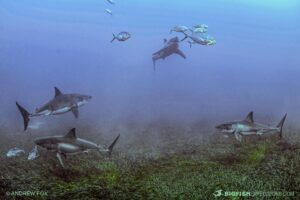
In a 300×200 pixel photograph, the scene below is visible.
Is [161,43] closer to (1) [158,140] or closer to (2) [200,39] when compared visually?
(2) [200,39]

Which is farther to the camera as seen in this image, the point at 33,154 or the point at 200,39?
the point at 200,39

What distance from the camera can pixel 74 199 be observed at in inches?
215

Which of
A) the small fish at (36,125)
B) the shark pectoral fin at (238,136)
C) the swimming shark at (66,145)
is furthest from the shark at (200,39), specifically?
the small fish at (36,125)

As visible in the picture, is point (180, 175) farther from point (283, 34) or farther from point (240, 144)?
point (283, 34)

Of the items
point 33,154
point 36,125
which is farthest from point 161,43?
point 33,154

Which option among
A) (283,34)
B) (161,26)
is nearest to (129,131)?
(283,34)

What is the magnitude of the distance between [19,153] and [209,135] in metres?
3.18

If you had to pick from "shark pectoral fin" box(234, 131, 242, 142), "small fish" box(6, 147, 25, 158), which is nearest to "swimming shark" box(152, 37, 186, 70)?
"shark pectoral fin" box(234, 131, 242, 142)

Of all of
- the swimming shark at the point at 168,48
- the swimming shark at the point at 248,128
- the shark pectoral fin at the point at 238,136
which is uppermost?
the swimming shark at the point at 168,48

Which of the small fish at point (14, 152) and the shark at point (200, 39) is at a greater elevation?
the shark at point (200, 39)

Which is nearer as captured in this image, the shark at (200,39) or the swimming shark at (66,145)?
the swimming shark at (66,145)

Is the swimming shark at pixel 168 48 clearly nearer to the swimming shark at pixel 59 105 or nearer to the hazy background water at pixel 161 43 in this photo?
the hazy background water at pixel 161 43

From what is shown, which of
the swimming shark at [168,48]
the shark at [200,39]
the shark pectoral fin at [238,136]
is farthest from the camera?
the swimming shark at [168,48]

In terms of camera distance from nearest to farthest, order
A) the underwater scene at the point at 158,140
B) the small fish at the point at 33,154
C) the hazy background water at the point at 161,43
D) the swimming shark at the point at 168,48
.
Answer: the underwater scene at the point at 158,140, the small fish at the point at 33,154, the hazy background water at the point at 161,43, the swimming shark at the point at 168,48
